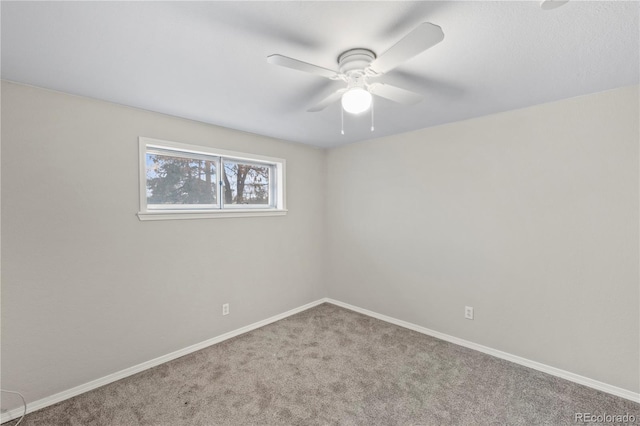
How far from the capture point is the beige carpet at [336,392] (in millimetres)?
1864

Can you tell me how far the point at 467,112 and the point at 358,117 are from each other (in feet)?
3.12

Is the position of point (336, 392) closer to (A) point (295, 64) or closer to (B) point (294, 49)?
(A) point (295, 64)

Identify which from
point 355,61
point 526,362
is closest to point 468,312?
point 526,362

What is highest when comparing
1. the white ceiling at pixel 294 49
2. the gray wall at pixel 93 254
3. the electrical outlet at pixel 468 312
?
the white ceiling at pixel 294 49

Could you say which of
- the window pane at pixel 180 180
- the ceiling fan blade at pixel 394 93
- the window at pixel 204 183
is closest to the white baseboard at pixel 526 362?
the window at pixel 204 183

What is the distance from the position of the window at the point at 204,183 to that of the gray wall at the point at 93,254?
9 centimetres

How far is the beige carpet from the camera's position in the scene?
1.86 metres

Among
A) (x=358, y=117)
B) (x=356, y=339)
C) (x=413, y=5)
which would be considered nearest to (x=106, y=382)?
(x=356, y=339)

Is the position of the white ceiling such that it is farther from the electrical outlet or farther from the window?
the electrical outlet

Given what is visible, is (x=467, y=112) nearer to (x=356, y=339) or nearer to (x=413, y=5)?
(x=413, y=5)

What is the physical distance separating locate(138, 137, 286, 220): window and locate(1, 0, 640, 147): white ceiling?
52 cm

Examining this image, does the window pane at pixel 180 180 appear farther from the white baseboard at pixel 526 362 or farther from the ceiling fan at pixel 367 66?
the white baseboard at pixel 526 362

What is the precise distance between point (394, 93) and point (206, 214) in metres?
2.05

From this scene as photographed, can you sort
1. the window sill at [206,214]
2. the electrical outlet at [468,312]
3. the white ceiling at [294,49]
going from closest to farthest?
1. the white ceiling at [294,49]
2. the window sill at [206,214]
3. the electrical outlet at [468,312]
